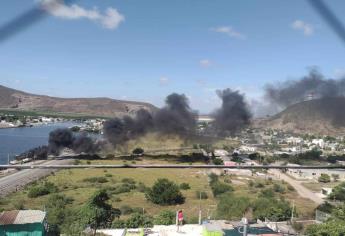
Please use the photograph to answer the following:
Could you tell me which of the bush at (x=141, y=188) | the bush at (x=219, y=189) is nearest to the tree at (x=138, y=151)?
the bush at (x=141, y=188)

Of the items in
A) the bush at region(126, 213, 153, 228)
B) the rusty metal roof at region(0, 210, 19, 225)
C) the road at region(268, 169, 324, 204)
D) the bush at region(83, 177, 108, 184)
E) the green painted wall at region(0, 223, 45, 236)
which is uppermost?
the rusty metal roof at region(0, 210, 19, 225)

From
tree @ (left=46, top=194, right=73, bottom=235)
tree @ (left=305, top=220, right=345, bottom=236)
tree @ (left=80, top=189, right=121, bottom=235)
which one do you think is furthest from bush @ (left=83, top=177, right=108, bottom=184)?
tree @ (left=305, top=220, right=345, bottom=236)

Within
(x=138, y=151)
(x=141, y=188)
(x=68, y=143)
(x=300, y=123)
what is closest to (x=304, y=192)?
(x=141, y=188)

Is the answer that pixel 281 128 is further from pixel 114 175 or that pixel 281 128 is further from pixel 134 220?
pixel 134 220

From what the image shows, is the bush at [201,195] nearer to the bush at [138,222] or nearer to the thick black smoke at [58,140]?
the bush at [138,222]

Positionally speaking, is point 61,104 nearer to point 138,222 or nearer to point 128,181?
point 128,181

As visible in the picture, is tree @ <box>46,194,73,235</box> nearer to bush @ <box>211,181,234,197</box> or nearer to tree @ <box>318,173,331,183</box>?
bush @ <box>211,181,234,197</box>
